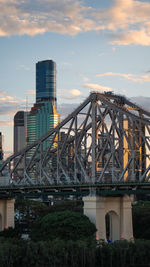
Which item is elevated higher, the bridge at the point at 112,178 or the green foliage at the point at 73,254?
the bridge at the point at 112,178

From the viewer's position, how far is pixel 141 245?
82.6 m

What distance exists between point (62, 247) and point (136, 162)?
4201 centimetres

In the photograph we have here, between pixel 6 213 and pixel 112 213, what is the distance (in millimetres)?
27664

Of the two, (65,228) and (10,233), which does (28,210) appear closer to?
(10,233)

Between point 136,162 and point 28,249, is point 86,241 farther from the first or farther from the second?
point 136,162

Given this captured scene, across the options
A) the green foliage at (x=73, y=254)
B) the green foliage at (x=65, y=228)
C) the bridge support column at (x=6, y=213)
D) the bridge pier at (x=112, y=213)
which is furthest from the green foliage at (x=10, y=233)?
the green foliage at (x=73, y=254)

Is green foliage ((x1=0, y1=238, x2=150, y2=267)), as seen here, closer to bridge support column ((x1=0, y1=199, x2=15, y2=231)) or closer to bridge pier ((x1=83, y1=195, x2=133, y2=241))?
bridge pier ((x1=83, y1=195, x2=133, y2=241))

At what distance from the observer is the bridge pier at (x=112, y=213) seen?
98.4 meters

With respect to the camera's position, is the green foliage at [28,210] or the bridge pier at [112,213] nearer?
the bridge pier at [112,213]

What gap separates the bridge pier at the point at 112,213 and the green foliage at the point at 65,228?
2.85 metres

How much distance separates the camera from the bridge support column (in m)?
120

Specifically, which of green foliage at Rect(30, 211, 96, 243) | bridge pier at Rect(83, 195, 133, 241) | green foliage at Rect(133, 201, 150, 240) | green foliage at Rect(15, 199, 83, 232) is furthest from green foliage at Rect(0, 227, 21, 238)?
green foliage at Rect(15, 199, 83, 232)

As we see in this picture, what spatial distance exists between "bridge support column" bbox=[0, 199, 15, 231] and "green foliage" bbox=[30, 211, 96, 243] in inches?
989

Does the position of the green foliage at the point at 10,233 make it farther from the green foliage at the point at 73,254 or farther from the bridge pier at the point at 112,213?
the green foliage at the point at 73,254
